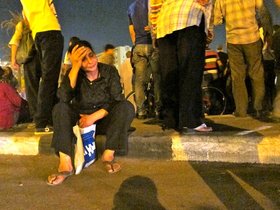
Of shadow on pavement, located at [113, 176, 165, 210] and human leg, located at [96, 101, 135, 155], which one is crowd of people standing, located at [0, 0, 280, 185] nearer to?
human leg, located at [96, 101, 135, 155]

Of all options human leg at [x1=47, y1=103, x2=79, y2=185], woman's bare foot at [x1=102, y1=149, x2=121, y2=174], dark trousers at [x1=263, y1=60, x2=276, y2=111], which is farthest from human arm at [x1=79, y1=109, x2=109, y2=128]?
dark trousers at [x1=263, y1=60, x2=276, y2=111]

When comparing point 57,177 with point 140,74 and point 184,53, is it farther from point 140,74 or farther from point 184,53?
point 140,74

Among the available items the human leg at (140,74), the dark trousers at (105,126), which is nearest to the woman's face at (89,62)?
the dark trousers at (105,126)

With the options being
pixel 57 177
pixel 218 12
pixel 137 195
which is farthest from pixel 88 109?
pixel 218 12

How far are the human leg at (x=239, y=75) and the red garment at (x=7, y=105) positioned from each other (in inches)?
124

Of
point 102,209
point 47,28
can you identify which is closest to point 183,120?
point 102,209

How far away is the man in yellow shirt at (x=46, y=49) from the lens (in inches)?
208

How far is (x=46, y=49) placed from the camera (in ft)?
17.3

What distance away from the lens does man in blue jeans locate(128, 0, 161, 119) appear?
6.77 metres

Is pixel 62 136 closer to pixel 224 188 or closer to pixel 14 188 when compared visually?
pixel 14 188

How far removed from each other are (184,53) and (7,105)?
3019 mm

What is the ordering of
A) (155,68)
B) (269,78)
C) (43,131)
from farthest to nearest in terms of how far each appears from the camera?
(269,78)
(155,68)
(43,131)

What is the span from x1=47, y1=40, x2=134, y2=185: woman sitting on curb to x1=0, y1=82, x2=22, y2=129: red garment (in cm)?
221

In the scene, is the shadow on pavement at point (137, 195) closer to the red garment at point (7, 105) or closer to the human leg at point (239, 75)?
the human leg at point (239, 75)
